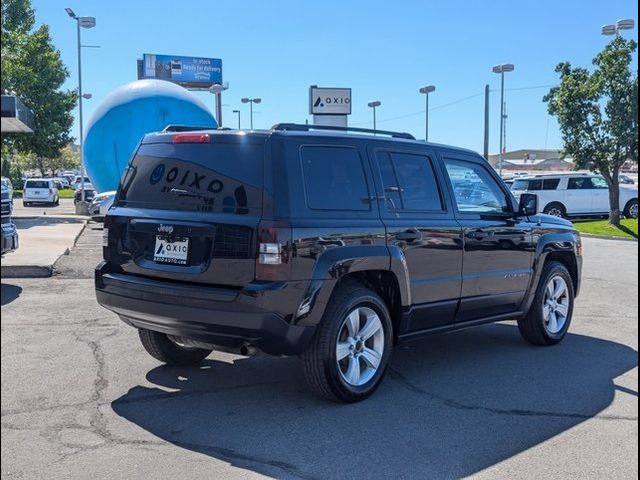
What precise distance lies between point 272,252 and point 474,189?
264 centimetres

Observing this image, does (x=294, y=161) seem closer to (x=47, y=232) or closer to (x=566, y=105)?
(x=47, y=232)

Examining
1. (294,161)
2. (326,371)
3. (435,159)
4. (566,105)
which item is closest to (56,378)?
(326,371)

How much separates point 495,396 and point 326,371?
1.43 m

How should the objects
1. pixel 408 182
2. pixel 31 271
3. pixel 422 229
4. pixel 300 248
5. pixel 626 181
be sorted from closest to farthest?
pixel 300 248
pixel 422 229
pixel 408 182
pixel 31 271
pixel 626 181

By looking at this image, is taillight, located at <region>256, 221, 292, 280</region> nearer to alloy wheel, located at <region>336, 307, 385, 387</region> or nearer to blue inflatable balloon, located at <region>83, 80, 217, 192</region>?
alloy wheel, located at <region>336, 307, 385, 387</region>

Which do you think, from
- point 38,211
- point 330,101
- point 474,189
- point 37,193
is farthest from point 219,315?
point 37,193

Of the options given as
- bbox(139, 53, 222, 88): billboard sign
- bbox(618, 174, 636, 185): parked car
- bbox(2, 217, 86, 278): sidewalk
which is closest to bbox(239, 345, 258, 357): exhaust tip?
bbox(2, 217, 86, 278): sidewalk

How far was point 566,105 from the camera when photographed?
885 inches

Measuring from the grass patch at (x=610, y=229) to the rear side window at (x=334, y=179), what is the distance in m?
17.0

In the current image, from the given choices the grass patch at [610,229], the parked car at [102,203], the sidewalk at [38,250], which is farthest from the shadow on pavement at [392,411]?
the grass patch at [610,229]

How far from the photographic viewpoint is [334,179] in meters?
5.04

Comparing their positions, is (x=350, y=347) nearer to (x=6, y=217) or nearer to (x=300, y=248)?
(x=300, y=248)

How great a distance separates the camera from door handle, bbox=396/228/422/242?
17.3 ft

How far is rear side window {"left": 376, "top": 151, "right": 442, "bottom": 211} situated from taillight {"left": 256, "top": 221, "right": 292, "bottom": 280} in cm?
123
